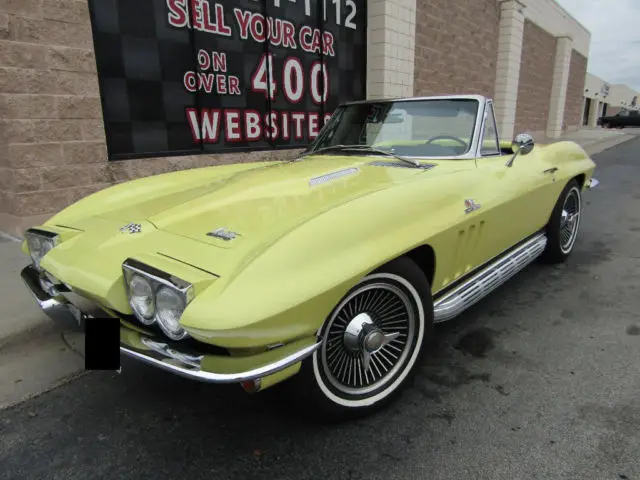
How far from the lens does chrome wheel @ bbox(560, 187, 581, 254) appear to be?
14.0ft

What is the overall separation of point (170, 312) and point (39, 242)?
4.04ft

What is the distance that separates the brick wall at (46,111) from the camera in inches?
181

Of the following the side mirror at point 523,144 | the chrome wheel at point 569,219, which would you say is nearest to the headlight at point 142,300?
the side mirror at point 523,144

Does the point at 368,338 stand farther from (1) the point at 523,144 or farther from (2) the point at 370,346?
(1) the point at 523,144

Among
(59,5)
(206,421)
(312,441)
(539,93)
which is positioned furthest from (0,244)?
(539,93)

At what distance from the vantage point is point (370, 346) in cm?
209

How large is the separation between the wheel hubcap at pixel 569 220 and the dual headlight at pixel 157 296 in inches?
144

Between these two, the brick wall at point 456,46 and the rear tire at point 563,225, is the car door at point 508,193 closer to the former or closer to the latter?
the rear tire at point 563,225

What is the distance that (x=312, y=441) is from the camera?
2.03 metres

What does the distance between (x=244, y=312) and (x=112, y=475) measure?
957mm

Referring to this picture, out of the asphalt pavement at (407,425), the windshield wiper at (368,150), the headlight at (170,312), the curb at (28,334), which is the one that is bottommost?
the asphalt pavement at (407,425)

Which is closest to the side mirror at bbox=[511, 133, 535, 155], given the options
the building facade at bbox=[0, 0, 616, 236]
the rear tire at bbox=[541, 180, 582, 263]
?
the rear tire at bbox=[541, 180, 582, 263]

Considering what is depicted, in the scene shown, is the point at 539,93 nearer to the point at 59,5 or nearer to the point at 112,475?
the point at 59,5

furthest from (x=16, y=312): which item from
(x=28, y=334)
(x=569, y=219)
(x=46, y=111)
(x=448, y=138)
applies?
(x=569, y=219)
